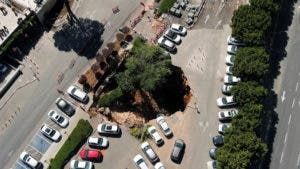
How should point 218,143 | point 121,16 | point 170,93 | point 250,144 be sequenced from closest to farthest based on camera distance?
point 250,144
point 218,143
point 170,93
point 121,16

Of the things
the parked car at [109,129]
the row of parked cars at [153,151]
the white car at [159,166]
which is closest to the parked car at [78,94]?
the parked car at [109,129]

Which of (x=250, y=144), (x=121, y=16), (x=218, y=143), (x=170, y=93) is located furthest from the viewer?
(x=121, y=16)

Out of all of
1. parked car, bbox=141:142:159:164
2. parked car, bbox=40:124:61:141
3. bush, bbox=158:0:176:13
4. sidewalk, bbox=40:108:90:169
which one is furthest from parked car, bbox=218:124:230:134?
parked car, bbox=40:124:61:141

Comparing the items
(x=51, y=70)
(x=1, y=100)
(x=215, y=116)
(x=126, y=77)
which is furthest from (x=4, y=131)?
(x=215, y=116)

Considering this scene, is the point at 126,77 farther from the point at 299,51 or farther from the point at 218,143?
the point at 299,51

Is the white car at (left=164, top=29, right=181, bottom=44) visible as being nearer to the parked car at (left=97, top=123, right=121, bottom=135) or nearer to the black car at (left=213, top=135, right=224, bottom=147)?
the parked car at (left=97, top=123, right=121, bottom=135)

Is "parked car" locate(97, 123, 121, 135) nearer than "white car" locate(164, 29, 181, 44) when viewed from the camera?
Yes

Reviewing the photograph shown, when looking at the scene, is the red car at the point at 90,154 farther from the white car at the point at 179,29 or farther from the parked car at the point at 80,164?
the white car at the point at 179,29
